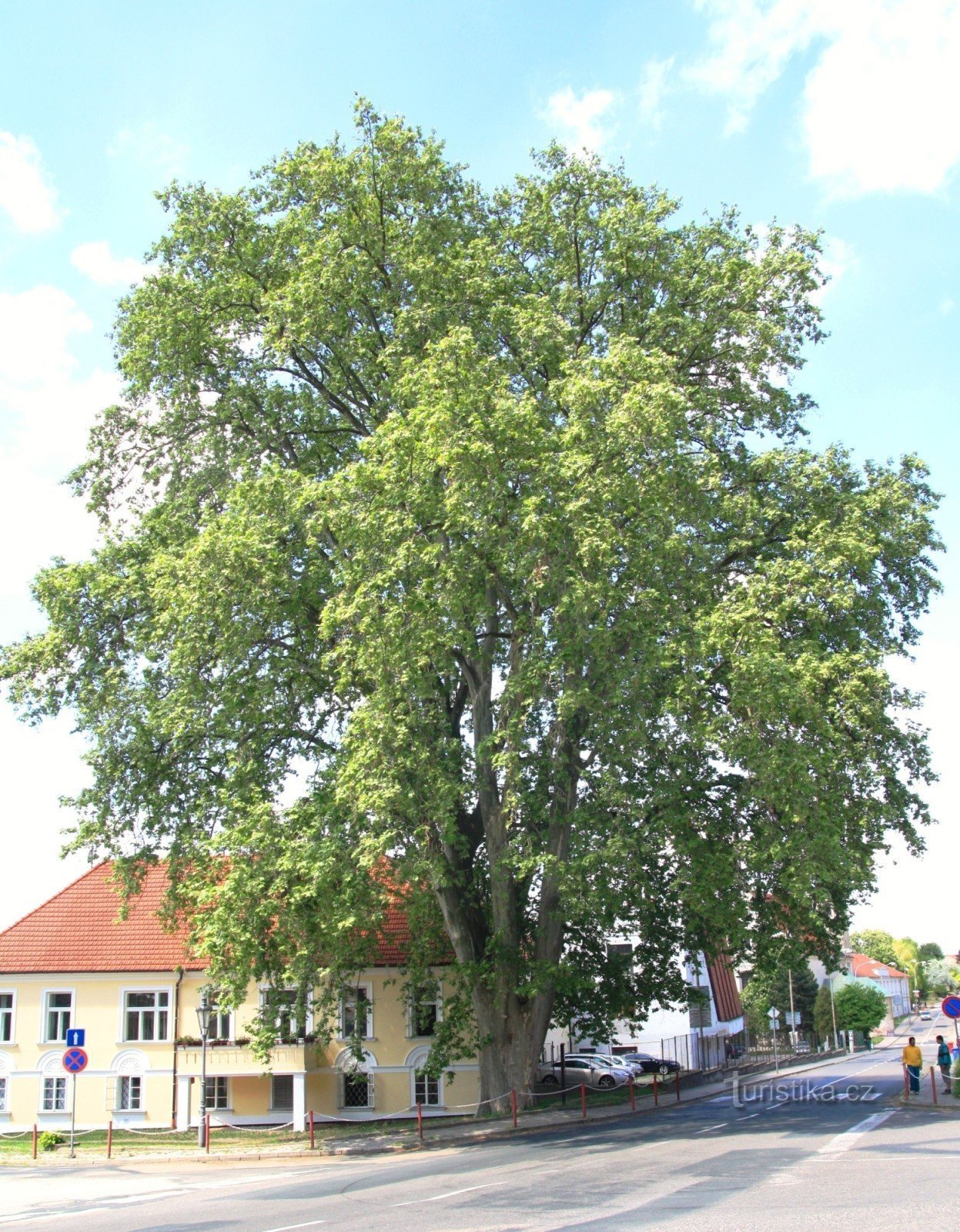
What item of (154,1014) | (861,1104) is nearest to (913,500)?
(861,1104)

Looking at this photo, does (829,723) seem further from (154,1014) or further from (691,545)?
(154,1014)

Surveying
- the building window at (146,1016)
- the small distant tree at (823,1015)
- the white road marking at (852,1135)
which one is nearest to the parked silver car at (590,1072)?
the building window at (146,1016)

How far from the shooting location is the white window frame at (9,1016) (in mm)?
30828

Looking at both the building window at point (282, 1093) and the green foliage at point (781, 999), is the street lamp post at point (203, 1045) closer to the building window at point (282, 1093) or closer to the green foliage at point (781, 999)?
the building window at point (282, 1093)

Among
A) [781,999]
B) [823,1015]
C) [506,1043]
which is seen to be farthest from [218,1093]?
[781,999]

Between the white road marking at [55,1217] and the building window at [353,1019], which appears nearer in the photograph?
the white road marking at [55,1217]

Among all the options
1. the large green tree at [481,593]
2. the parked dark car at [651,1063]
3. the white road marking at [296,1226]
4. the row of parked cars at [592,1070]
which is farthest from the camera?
the parked dark car at [651,1063]

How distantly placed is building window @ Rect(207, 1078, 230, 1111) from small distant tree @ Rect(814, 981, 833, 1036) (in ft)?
164

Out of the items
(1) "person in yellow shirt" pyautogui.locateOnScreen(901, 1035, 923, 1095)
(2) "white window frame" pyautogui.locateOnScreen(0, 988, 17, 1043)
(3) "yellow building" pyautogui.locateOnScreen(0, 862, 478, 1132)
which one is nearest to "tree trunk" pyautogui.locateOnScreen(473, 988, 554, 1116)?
(3) "yellow building" pyautogui.locateOnScreen(0, 862, 478, 1132)

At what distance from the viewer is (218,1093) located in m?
30.8

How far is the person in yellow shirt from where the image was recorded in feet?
87.3

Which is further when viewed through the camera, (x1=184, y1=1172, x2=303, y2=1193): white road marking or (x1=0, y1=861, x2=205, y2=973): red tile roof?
(x1=0, y1=861, x2=205, y2=973): red tile roof

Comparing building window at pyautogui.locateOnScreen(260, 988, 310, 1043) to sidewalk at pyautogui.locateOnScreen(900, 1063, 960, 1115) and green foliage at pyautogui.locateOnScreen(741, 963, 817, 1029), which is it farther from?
green foliage at pyautogui.locateOnScreen(741, 963, 817, 1029)

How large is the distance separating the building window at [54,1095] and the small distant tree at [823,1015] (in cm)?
5347
